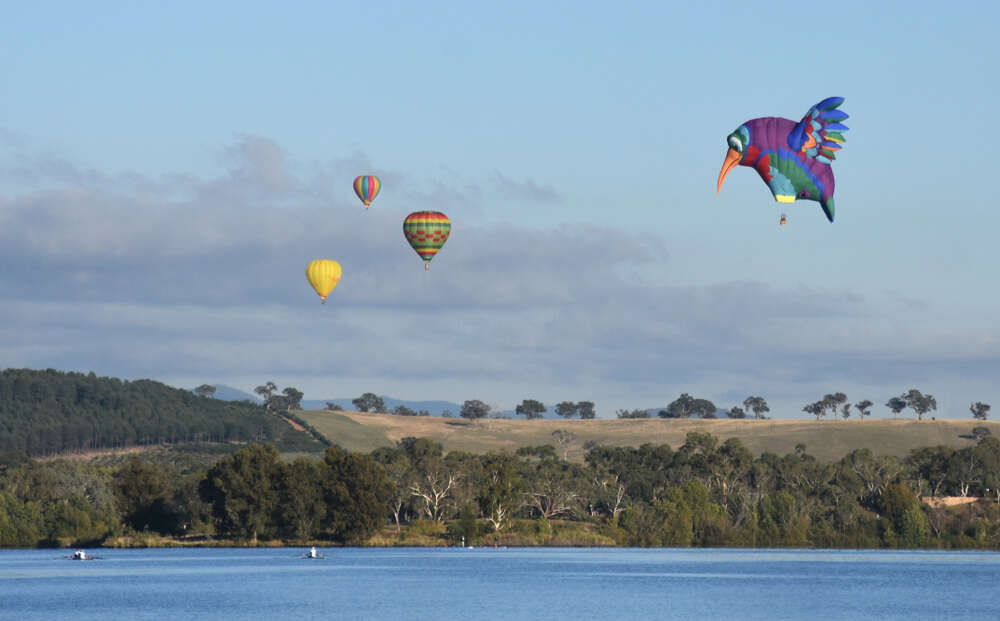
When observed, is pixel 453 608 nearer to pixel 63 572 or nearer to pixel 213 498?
pixel 63 572

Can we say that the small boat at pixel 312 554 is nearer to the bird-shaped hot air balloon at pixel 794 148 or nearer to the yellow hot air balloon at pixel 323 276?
the yellow hot air balloon at pixel 323 276

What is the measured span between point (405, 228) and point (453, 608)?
57486mm

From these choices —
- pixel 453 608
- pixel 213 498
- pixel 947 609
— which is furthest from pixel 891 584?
pixel 213 498

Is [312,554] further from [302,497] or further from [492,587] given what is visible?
[492,587]

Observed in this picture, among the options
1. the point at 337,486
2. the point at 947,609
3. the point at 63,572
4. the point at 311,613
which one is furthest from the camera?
the point at 337,486

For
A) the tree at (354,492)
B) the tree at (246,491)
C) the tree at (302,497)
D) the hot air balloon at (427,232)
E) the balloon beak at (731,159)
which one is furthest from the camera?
the tree at (354,492)

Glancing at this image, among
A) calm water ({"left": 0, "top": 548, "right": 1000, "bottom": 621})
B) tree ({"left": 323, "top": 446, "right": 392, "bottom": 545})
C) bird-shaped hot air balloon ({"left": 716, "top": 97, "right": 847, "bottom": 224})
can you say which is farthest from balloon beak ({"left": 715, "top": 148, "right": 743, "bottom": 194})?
tree ({"left": 323, "top": 446, "right": 392, "bottom": 545})

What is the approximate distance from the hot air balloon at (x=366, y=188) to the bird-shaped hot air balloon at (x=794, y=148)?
76558 mm

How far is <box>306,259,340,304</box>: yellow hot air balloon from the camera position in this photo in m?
172

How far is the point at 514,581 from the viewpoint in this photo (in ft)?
482

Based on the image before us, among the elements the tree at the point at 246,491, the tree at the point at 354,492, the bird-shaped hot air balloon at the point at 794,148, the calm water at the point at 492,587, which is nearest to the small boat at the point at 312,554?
the calm water at the point at 492,587

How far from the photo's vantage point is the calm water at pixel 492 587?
375 feet

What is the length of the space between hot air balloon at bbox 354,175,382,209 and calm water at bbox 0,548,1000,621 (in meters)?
39.5

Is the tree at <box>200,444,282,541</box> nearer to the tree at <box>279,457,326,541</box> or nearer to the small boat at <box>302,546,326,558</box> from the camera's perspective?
the tree at <box>279,457,326,541</box>
